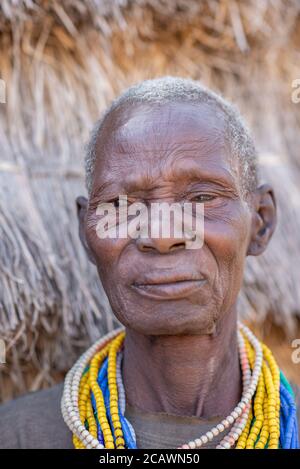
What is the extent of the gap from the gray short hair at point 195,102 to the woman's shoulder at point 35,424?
60 cm

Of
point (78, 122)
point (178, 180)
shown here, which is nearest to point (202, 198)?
point (178, 180)

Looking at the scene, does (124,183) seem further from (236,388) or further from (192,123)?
(236,388)

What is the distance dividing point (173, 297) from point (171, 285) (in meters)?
0.03

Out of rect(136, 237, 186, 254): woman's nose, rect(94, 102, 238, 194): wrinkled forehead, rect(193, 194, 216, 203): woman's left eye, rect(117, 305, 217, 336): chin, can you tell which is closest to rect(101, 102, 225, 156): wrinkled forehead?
rect(94, 102, 238, 194): wrinkled forehead

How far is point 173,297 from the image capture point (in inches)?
55.1

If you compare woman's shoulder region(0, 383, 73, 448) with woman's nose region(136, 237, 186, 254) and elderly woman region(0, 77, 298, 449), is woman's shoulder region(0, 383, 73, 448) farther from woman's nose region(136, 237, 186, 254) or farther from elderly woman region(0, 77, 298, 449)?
woman's nose region(136, 237, 186, 254)

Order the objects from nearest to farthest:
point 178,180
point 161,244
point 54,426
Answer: point 161,244, point 178,180, point 54,426

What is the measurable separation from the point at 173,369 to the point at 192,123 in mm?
600

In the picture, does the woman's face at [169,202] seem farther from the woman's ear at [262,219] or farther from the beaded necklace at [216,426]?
the beaded necklace at [216,426]

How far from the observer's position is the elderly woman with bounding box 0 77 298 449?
56.4 inches

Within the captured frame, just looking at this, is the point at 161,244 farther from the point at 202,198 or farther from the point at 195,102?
the point at 195,102

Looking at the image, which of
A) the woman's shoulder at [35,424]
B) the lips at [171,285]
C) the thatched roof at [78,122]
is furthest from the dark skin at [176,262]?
the thatched roof at [78,122]

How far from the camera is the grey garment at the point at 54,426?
1543 millimetres

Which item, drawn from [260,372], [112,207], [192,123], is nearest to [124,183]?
[112,207]
